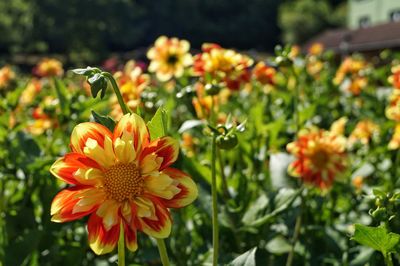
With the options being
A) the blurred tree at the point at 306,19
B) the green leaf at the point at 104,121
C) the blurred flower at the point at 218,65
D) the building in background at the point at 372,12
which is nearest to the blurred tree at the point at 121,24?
the blurred tree at the point at 306,19

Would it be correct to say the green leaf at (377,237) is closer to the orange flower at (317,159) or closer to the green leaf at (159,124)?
the green leaf at (159,124)

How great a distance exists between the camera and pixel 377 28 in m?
23.3

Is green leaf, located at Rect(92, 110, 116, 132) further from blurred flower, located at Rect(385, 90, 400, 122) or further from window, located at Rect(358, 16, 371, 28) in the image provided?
window, located at Rect(358, 16, 371, 28)

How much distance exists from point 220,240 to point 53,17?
2607 centimetres

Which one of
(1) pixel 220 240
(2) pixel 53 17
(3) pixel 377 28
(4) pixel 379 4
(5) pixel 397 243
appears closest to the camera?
(5) pixel 397 243

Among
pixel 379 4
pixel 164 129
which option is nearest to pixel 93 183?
pixel 164 129

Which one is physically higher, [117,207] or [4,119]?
[117,207]

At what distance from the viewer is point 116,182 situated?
2.91ft

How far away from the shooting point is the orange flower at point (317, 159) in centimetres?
171

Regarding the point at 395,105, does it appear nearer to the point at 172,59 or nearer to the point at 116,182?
the point at 172,59

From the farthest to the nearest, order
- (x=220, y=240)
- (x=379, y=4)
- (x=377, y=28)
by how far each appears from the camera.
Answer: (x=379, y=4), (x=377, y=28), (x=220, y=240)

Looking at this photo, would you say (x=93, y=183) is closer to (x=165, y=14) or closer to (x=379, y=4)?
(x=379, y=4)

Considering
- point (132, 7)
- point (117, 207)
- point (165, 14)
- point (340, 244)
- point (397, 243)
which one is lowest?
point (165, 14)

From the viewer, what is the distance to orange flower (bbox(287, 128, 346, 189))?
67.4 inches
